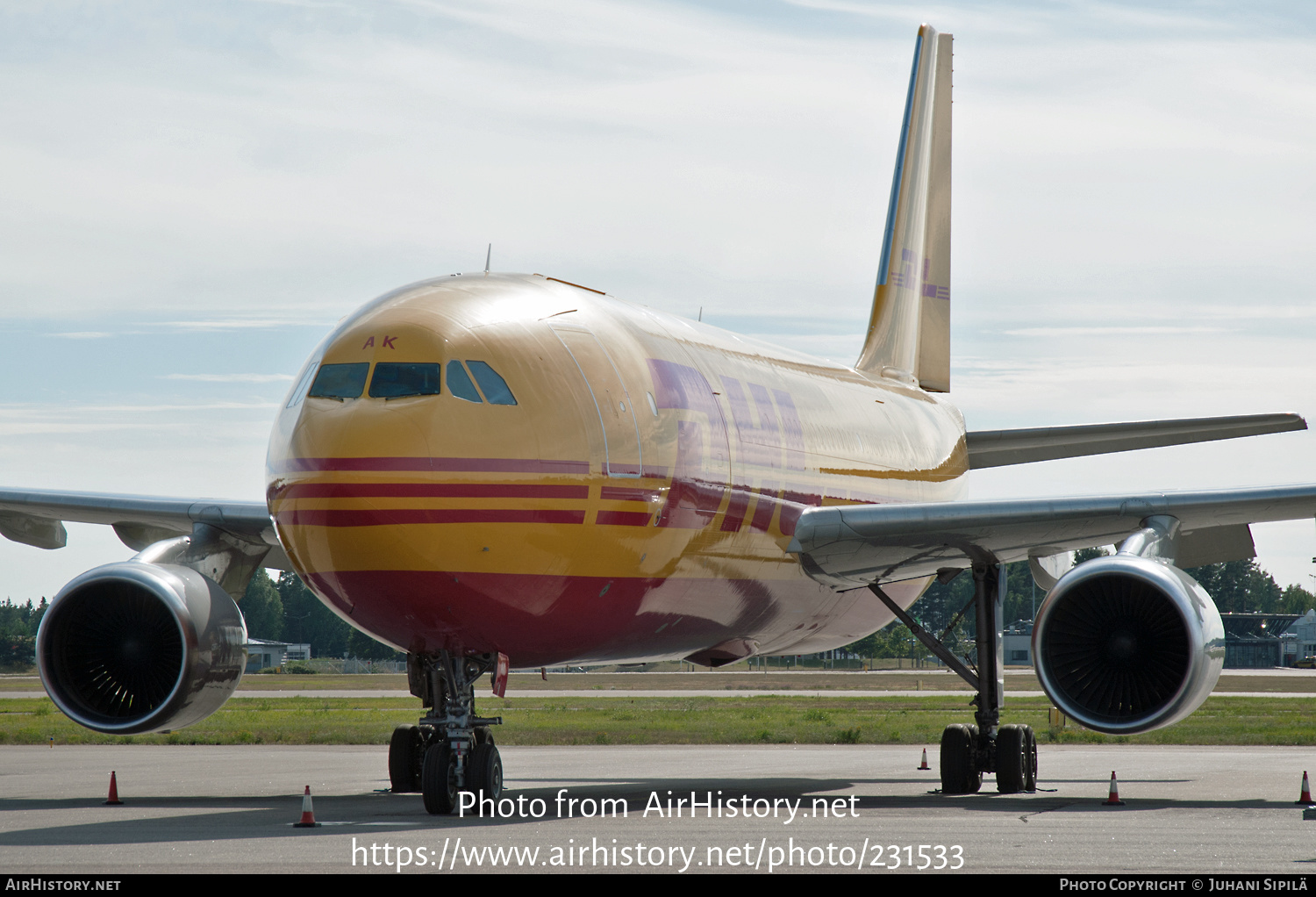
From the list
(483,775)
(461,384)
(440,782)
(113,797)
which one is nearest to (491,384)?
(461,384)

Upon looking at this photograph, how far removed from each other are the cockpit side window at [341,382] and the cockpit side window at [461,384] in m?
0.67

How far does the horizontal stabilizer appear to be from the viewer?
717 inches

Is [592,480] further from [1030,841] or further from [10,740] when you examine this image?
[10,740]

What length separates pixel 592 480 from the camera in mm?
13258

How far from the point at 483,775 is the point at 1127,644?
5.81 meters

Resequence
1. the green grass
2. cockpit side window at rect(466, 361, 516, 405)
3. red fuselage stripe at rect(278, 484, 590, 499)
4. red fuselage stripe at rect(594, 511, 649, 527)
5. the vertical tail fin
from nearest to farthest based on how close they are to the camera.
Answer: red fuselage stripe at rect(278, 484, 590, 499)
cockpit side window at rect(466, 361, 516, 405)
red fuselage stripe at rect(594, 511, 649, 527)
the vertical tail fin
the green grass

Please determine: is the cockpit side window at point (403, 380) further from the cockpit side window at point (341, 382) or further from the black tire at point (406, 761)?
the black tire at point (406, 761)

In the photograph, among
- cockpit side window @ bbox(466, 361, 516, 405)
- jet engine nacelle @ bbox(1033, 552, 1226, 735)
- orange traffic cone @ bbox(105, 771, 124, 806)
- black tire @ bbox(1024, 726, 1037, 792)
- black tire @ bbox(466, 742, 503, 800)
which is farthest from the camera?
black tire @ bbox(1024, 726, 1037, 792)

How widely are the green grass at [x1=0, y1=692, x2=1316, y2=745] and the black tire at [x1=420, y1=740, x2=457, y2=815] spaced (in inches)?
554

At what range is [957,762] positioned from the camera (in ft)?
61.5

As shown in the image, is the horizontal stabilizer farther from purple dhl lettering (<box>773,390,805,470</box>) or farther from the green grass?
the green grass

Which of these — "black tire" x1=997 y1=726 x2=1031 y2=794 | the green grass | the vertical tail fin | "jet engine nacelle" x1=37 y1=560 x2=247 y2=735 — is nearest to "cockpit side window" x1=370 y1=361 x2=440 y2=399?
"jet engine nacelle" x1=37 y1=560 x2=247 y2=735

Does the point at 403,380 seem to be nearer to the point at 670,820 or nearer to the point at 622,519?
the point at 622,519

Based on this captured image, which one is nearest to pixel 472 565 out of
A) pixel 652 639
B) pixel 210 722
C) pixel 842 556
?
pixel 652 639
